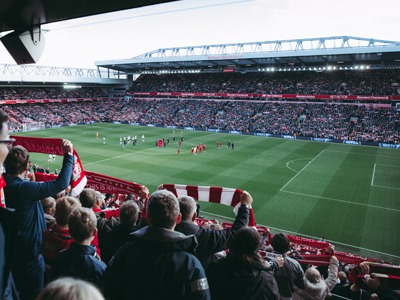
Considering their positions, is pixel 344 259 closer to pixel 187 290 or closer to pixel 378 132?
pixel 187 290

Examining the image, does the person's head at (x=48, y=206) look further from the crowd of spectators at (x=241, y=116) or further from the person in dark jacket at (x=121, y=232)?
the crowd of spectators at (x=241, y=116)

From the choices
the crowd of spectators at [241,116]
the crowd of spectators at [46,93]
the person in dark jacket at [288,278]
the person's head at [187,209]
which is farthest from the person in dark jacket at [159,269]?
the crowd of spectators at [46,93]

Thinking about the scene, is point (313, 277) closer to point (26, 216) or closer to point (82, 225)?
point (82, 225)

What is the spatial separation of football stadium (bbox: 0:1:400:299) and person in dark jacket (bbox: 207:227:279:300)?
0.08m

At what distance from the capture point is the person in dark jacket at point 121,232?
3.98 metres

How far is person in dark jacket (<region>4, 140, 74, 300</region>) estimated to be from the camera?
3312mm

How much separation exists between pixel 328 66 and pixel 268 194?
1746 inches

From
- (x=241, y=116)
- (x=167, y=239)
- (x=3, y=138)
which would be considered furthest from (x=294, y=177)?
(x=241, y=116)

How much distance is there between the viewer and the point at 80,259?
2.87m

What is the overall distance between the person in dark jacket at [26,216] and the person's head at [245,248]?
2.24 metres

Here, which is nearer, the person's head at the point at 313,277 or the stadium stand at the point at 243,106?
the person's head at the point at 313,277

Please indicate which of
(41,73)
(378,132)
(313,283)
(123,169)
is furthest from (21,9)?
(41,73)

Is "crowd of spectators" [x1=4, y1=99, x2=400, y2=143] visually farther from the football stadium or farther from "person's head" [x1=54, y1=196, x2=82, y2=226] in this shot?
"person's head" [x1=54, y1=196, x2=82, y2=226]

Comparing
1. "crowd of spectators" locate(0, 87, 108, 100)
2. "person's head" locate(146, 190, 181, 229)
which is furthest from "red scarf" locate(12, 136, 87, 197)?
"crowd of spectators" locate(0, 87, 108, 100)
